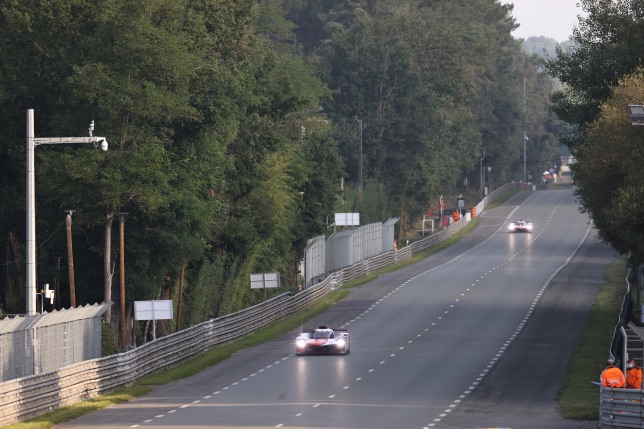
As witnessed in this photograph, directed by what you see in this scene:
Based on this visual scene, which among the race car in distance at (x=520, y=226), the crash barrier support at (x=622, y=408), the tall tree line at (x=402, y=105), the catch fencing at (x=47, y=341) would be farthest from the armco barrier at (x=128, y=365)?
the tall tree line at (x=402, y=105)

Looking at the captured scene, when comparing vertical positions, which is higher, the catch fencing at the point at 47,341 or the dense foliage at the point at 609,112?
the dense foliage at the point at 609,112

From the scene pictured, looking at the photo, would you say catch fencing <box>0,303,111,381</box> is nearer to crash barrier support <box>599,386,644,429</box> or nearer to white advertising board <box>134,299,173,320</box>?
white advertising board <box>134,299,173,320</box>

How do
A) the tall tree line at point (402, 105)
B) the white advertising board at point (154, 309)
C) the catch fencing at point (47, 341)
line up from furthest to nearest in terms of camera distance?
the tall tree line at point (402, 105) < the white advertising board at point (154, 309) < the catch fencing at point (47, 341)

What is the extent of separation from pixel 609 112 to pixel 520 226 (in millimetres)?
79037

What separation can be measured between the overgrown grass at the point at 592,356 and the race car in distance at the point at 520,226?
129 ft

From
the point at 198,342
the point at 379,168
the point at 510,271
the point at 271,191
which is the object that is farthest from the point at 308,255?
the point at 379,168

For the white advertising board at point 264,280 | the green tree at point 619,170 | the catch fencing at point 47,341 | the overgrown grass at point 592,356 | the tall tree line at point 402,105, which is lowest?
the overgrown grass at point 592,356

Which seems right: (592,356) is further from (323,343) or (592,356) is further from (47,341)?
(47,341)

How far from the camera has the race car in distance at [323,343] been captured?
55562mm

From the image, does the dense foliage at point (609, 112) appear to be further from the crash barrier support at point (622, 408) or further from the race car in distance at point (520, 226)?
the race car in distance at point (520, 226)

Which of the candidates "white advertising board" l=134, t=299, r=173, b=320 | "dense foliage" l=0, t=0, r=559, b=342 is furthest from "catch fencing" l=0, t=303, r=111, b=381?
"dense foliage" l=0, t=0, r=559, b=342

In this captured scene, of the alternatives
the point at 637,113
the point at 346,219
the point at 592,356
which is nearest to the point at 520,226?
the point at 346,219

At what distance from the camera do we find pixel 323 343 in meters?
55.4

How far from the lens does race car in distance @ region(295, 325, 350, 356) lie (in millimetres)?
55562
